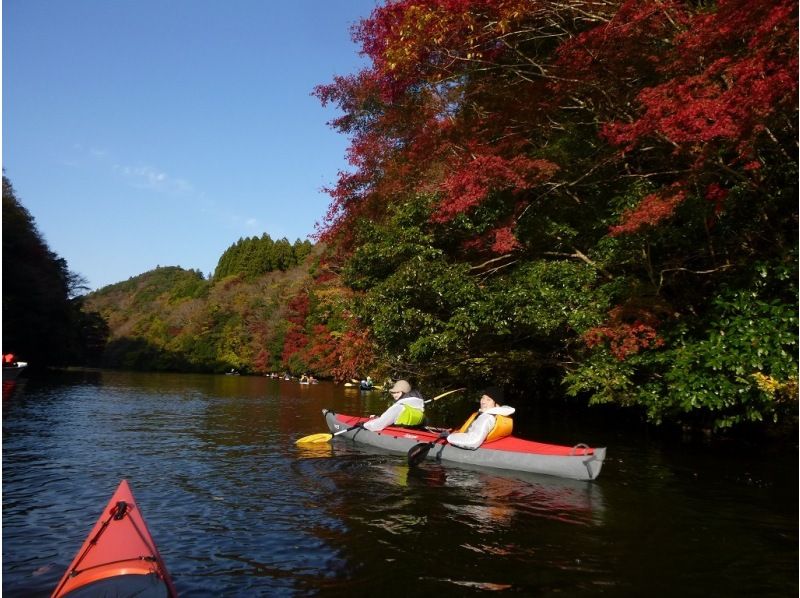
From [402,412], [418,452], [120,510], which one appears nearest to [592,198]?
[402,412]

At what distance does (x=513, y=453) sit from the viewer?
9664 millimetres

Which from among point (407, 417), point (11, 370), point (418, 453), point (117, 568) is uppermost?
point (11, 370)

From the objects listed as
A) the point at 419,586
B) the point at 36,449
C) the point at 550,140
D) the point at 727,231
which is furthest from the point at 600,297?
the point at 36,449

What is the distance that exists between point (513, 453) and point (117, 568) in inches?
258

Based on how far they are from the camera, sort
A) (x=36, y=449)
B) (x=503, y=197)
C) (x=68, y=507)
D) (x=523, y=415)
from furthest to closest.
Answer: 1. (x=523, y=415)
2. (x=503, y=197)
3. (x=36, y=449)
4. (x=68, y=507)

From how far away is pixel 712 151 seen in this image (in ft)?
27.6

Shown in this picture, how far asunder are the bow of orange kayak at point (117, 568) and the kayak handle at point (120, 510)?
0.21 feet

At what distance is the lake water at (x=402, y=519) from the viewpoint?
5.25 metres

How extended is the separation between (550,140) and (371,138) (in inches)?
207

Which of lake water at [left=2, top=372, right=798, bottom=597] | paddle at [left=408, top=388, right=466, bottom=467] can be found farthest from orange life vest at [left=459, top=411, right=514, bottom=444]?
paddle at [left=408, top=388, right=466, bottom=467]

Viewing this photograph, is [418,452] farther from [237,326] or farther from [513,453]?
[237,326]

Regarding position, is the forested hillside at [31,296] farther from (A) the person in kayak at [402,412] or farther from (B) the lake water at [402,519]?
(A) the person in kayak at [402,412]

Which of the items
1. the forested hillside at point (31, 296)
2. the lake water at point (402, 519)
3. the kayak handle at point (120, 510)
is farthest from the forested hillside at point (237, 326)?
the kayak handle at point (120, 510)

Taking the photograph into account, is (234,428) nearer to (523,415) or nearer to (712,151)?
(523,415)
